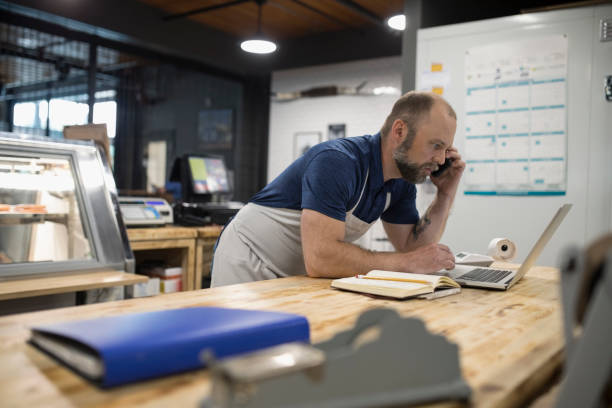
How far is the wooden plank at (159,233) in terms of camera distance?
3.12 meters

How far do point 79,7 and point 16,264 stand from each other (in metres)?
3.99

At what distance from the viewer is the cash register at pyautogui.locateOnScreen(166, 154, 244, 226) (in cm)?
376

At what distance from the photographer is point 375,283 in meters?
1.32

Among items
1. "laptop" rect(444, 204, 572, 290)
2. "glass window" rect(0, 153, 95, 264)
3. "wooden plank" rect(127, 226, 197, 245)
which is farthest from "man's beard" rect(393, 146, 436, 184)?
"wooden plank" rect(127, 226, 197, 245)

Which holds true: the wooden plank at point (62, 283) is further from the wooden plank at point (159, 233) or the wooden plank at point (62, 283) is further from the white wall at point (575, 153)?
the white wall at point (575, 153)

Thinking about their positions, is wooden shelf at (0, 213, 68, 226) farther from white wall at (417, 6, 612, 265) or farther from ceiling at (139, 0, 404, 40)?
ceiling at (139, 0, 404, 40)

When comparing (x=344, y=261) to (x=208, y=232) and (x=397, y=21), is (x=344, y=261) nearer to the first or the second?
(x=208, y=232)

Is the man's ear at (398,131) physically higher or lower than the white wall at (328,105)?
lower

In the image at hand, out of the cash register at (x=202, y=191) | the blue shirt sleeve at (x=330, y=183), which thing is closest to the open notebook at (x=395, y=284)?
the blue shirt sleeve at (x=330, y=183)

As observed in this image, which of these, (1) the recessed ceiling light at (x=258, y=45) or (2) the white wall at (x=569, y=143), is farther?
(1) the recessed ceiling light at (x=258, y=45)

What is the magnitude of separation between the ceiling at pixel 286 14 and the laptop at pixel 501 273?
3.84 meters

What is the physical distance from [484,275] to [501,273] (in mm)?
83

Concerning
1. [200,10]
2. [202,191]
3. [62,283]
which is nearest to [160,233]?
[202,191]

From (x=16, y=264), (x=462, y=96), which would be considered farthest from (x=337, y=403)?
(x=462, y=96)
